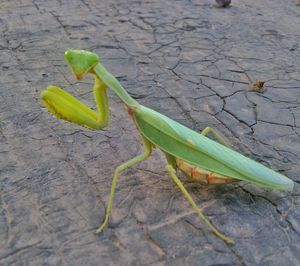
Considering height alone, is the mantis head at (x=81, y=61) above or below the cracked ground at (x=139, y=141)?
above

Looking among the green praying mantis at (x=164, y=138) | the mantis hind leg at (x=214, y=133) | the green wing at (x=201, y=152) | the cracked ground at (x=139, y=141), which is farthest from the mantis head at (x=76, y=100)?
the mantis hind leg at (x=214, y=133)

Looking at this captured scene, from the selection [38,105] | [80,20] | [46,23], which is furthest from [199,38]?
[38,105]

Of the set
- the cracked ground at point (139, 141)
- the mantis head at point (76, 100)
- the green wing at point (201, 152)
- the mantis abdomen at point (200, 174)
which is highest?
the mantis head at point (76, 100)

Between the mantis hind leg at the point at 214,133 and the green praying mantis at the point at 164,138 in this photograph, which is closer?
the green praying mantis at the point at 164,138

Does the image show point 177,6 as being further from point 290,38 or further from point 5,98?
point 5,98

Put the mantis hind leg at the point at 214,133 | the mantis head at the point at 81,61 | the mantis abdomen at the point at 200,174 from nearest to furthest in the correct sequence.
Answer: the mantis head at the point at 81,61 → the mantis abdomen at the point at 200,174 → the mantis hind leg at the point at 214,133

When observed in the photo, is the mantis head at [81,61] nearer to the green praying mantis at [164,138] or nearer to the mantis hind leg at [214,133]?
the green praying mantis at [164,138]

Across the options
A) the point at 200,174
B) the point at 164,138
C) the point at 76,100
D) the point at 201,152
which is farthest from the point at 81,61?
the point at 200,174

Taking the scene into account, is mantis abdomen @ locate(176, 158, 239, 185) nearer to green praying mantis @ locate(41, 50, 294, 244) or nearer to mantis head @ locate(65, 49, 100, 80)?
green praying mantis @ locate(41, 50, 294, 244)
